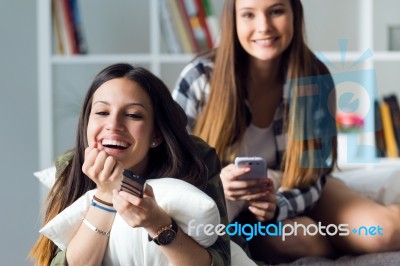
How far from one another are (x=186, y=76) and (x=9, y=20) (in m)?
0.25

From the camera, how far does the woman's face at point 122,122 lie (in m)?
0.64

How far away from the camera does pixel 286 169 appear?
928 millimetres

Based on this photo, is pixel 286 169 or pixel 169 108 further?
pixel 286 169

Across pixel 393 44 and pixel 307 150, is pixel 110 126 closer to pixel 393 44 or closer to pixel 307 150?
pixel 307 150

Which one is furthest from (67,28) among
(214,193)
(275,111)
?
(214,193)

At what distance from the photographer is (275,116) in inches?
36.3

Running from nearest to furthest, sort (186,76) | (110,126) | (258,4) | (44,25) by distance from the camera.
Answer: (110,126) < (258,4) < (186,76) < (44,25)

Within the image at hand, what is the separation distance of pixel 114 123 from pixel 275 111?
327 millimetres

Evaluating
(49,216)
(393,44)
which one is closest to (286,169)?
(49,216)

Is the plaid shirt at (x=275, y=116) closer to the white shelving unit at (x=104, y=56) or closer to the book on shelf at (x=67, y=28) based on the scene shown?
the white shelving unit at (x=104, y=56)

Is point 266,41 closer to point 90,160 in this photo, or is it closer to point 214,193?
point 214,193

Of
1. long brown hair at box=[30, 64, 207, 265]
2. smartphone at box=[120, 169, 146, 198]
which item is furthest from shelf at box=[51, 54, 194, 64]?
smartphone at box=[120, 169, 146, 198]

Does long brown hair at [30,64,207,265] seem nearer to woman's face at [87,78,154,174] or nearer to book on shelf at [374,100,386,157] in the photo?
woman's face at [87,78,154,174]

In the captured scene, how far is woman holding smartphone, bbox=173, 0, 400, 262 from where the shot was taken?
0.88 m
